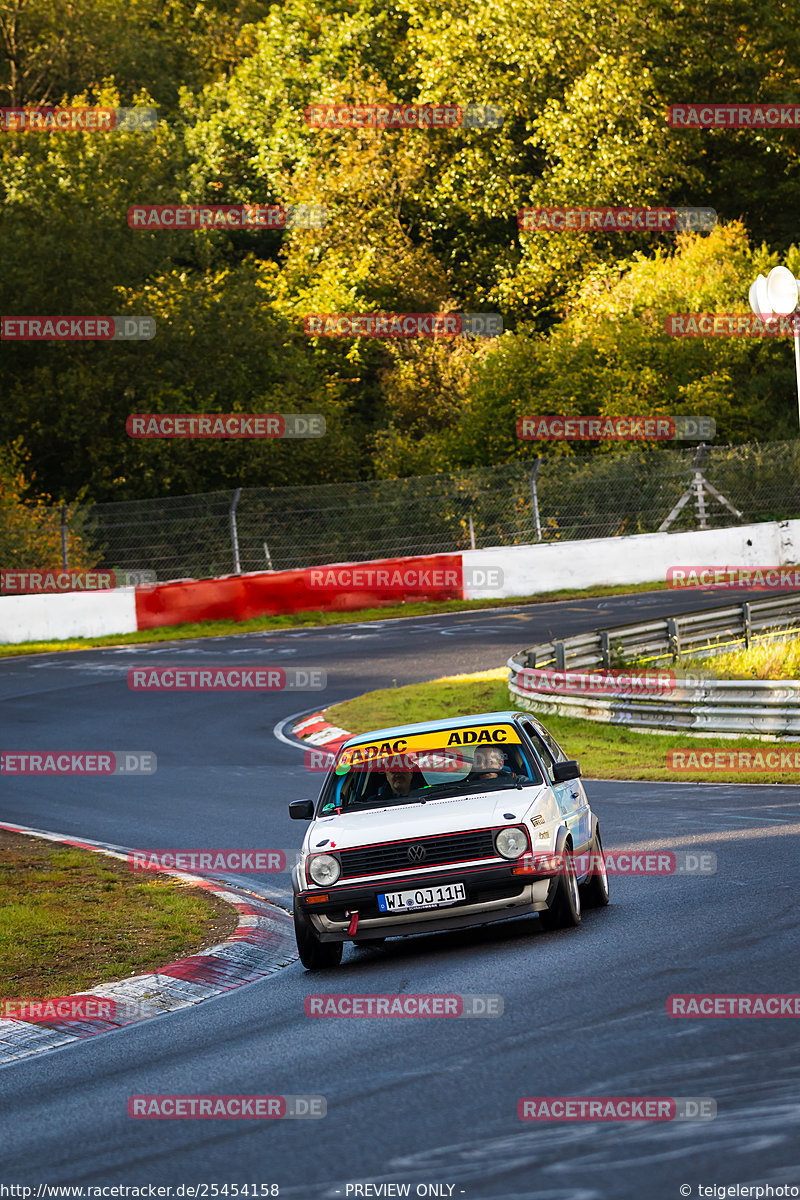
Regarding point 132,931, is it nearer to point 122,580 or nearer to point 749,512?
point 122,580

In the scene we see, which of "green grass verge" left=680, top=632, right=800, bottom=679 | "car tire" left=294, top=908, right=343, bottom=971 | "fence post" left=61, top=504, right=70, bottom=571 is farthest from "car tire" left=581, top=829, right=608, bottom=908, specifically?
"fence post" left=61, top=504, right=70, bottom=571

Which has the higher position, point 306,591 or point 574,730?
point 306,591

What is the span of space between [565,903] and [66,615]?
23120 millimetres

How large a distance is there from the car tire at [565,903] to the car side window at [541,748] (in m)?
0.84

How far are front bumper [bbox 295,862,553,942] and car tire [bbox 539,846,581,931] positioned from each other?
14cm

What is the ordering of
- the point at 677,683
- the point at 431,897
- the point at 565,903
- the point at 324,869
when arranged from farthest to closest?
the point at 677,683
the point at 565,903
the point at 324,869
the point at 431,897

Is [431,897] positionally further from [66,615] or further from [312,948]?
[66,615]

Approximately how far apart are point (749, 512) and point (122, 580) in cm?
1452

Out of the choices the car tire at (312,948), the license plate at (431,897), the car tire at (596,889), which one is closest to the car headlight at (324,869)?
the car tire at (312,948)

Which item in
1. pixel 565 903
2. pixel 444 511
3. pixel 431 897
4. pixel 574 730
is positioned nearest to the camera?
pixel 431 897

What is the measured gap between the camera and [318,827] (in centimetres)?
945

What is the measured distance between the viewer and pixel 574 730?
19500mm

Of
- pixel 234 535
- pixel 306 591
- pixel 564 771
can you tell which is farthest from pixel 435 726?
pixel 234 535

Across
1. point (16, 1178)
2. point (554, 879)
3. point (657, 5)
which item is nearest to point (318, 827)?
point (554, 879)
